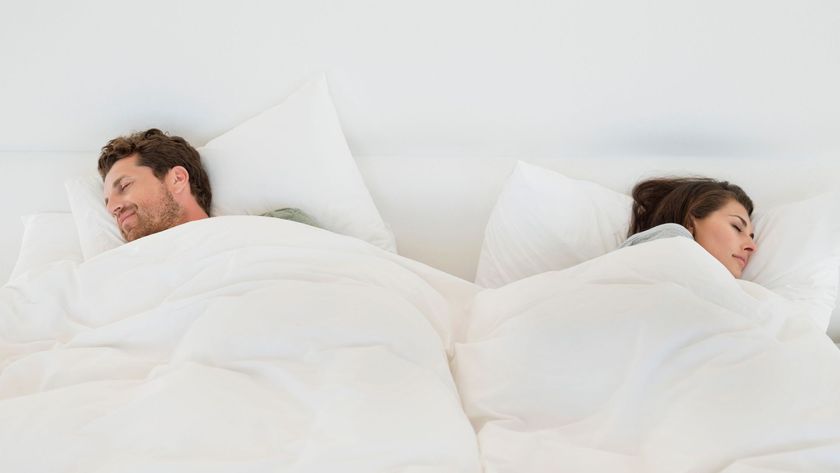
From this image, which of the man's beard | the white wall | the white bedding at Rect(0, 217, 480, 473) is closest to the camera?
the white bedding at Rect(0, 217, 480, 473)

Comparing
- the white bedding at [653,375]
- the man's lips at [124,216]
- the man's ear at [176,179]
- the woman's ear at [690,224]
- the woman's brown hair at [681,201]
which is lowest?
the white bedding at [653,375]

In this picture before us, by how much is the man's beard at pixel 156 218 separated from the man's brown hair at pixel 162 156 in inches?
2.4

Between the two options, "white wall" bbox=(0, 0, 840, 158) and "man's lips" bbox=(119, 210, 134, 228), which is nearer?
"man's lips" bbox=(119, 210, 134, 228)

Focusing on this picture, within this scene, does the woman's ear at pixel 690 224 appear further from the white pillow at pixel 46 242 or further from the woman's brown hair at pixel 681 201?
the white pillow at pixel 46 242

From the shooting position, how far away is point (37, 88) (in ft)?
5.92

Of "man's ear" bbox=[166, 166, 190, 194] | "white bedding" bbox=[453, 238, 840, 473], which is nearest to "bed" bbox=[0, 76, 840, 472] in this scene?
"white bedding" bbox=[453, 238, 840, 473]

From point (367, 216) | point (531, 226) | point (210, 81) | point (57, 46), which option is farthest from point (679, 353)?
point (57, 46)

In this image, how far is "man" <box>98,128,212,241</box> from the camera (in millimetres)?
1605

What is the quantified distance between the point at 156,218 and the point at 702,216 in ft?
4.37

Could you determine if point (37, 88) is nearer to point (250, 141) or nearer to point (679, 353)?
point (250, 141)

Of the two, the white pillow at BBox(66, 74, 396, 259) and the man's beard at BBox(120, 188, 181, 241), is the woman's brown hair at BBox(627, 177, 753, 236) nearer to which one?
the white pillow at BBox(66, 74, 396, 259)

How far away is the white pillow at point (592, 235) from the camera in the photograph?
1.48 metres

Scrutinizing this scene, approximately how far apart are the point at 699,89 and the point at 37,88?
1.82 metres

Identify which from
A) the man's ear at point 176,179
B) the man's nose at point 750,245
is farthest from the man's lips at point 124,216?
the man's nose at point 750,245
